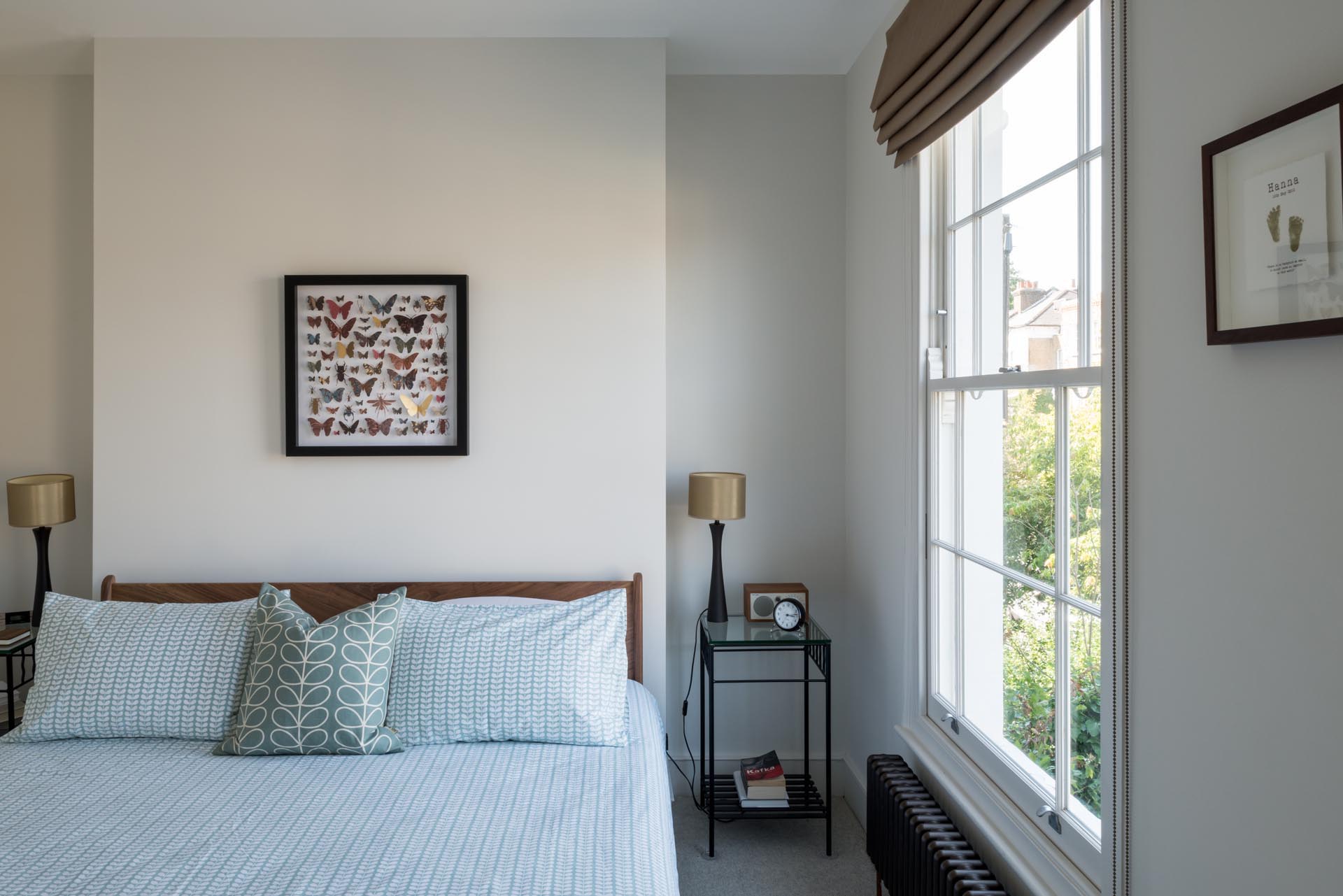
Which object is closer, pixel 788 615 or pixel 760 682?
pixel 788 615

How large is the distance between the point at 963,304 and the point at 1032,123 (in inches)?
21.5

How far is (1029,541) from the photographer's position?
1.78 metres

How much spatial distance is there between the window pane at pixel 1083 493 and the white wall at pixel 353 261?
1.44 meters

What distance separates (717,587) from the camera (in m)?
2.84

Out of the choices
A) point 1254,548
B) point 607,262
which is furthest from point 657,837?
point 607,262

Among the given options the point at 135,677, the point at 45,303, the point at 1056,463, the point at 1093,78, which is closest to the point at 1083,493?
the point at 1056,463

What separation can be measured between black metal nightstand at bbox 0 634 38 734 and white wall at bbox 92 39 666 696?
38 centimetres

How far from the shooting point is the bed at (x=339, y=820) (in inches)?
61.2

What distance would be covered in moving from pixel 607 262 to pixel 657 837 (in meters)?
1.81

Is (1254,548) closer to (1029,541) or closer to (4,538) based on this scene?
(1029,541)

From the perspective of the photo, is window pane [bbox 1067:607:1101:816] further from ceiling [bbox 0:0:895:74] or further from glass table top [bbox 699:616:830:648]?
ceiling [bbox 0:0:895:74]

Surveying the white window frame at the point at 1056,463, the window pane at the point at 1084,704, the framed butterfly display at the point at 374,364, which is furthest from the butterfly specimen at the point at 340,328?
the window pane at the point at 1084,704

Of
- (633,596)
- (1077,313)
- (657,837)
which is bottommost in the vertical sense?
(657,837)

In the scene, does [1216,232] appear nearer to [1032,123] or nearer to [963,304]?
[1032,123]
